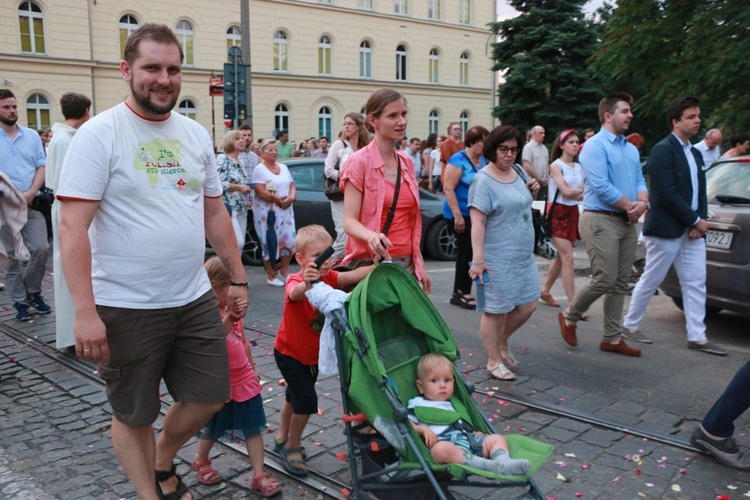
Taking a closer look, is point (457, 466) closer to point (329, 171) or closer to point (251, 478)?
point (251, 478)

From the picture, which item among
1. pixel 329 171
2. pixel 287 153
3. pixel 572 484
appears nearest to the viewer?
pixel 572 484

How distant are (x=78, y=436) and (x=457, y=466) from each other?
277 centimetres

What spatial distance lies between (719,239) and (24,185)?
657cm

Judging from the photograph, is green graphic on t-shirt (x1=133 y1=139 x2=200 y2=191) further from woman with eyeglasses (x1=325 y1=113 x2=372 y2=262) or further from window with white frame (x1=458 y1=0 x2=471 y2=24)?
window with white frame (x1=458 y1=0 x2=471 y2=24)

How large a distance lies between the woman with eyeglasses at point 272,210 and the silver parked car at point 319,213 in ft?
4.68

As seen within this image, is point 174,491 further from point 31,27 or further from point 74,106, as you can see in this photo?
point 31,27

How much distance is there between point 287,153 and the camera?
19.7 m

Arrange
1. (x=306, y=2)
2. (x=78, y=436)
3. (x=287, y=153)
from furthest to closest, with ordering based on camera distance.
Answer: (x=306, y=2) < (x=287, y=153) < (x=78, y=436)

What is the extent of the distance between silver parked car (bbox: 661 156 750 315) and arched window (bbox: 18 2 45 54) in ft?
106

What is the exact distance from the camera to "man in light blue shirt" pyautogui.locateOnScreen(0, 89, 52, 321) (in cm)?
670

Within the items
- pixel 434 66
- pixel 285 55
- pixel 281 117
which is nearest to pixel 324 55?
pixel 285 55

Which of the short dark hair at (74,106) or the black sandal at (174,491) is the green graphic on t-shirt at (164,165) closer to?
the black sandal at (174,491)

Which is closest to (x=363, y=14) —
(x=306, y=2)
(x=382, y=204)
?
(x=306, y=2)

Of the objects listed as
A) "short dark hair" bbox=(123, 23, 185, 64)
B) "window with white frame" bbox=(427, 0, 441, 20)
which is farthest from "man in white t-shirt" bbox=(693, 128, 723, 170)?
"window with white frame" bbox=(427, 0, 441, 20)
